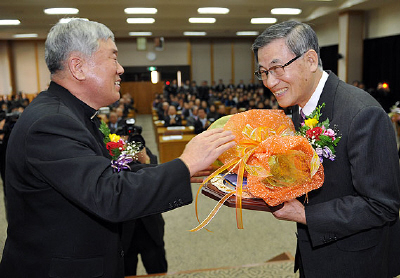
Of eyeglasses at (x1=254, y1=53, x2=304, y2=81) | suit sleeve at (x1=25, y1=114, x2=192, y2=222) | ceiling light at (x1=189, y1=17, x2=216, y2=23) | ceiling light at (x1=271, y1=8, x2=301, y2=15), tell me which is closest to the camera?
suit sleeve at (x1=25, y1=114, x2=192, y2=222)

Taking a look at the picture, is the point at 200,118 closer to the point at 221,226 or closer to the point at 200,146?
the point at 221,226

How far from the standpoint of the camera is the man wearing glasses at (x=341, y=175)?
1274mm

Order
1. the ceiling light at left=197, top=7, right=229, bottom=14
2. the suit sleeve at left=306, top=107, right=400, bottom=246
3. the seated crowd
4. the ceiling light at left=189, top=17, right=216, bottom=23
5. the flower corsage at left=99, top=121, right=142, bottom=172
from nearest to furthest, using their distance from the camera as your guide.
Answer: the suit sleeve at left=306, top=107, right=400, bottom=246 < the flower corsage at left=99, top=121, right=142, bottom=172 < the seated crowd < the ceiling light at left=197, top=7, right=229, bottom=14 < the ceiling light at left=189, top=17, right=216, bottom=23

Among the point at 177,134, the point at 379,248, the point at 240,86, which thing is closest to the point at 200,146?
the point at 379,248

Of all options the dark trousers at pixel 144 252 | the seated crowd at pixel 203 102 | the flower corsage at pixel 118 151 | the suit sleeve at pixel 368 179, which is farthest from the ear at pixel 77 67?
the seated crowd at pixel 203 102

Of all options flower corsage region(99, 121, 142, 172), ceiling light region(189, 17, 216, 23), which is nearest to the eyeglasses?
flower corsage region(99, 121, 142, 172)

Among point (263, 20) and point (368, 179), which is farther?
point (263, 20)

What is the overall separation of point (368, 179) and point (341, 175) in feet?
0.37

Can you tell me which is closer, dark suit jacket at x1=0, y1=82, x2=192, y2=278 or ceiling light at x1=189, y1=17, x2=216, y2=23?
dark suit jacket at x1=0, y1=82, x2=192, y2=278

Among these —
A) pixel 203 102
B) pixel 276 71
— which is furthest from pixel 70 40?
pixel 203 102

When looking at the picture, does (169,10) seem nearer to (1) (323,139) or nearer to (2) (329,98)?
(2) (329,98)

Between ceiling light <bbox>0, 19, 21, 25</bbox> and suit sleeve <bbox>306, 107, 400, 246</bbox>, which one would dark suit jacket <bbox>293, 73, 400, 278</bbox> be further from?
ceiling light <bbox>0, 19, 21, 25</bbox>

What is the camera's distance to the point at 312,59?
4.95 ft

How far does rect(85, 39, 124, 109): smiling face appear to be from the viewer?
4.69ft
